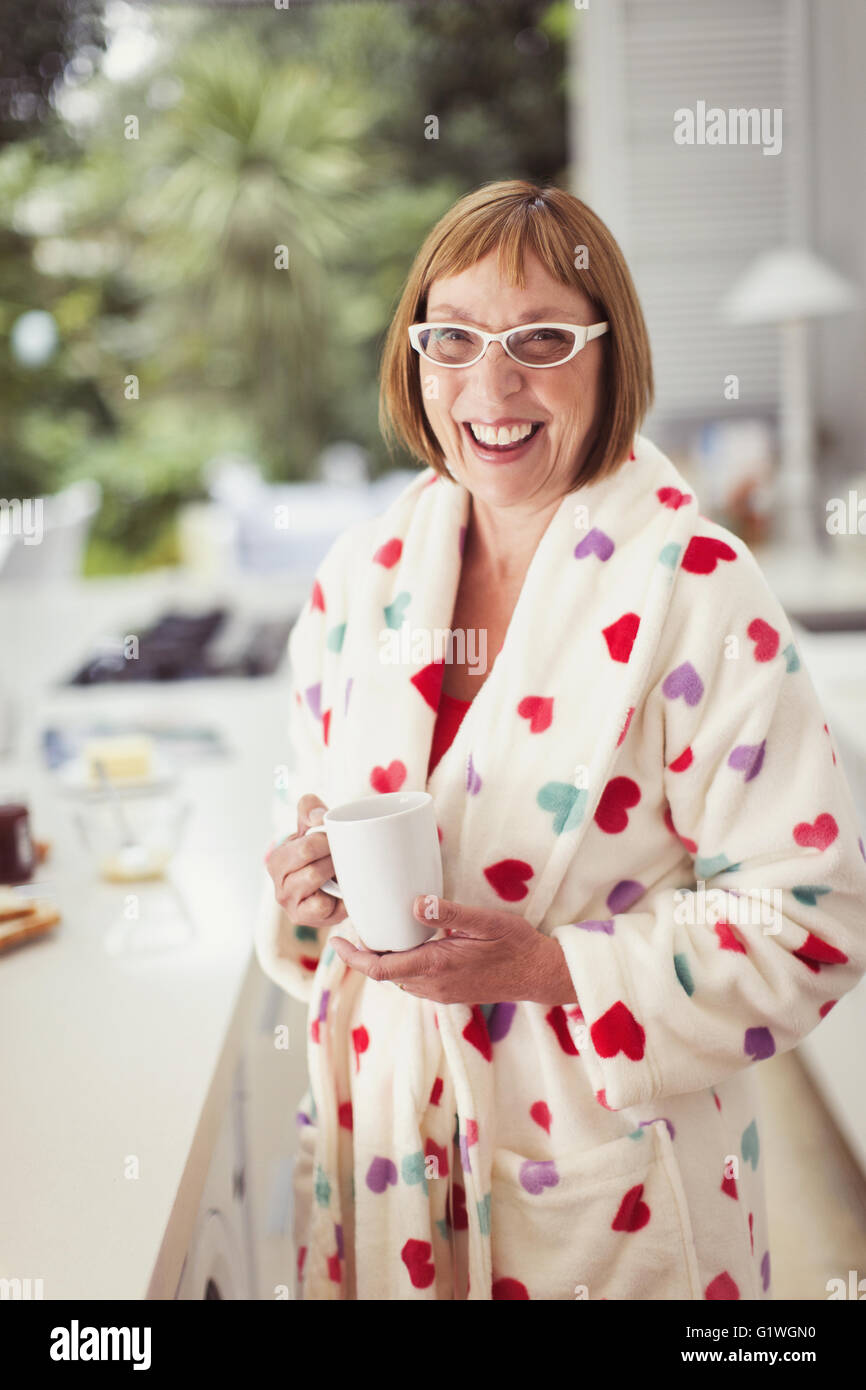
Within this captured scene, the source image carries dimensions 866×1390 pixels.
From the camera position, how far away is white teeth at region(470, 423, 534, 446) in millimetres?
854

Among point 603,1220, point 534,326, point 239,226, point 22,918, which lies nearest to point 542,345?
point 534,326

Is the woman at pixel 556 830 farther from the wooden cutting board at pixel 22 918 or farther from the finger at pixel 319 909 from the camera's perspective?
the wooden cutting board at pixel 22 918

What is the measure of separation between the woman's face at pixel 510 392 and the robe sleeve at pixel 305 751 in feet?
0.54

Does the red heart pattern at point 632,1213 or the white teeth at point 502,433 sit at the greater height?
the white teeth at point 502,433

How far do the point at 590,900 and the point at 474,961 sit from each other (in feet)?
0.38

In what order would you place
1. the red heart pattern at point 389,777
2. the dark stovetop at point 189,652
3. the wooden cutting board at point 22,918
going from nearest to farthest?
the red heart pattern at point 389,777 → the wooden cutting board at point 22,918 → the dark stovetop at point 189,652

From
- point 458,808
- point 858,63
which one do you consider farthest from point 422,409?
point 858,63

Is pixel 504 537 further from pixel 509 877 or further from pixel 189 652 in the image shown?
pixel 189 652

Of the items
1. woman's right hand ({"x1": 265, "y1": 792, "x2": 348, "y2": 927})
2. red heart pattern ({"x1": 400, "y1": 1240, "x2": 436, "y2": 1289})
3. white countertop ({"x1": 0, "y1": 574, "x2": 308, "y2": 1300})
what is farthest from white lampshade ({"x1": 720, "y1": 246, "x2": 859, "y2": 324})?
red heart pattern ({"x1": 400, "y1": 1240, "x2": 436, "y2": 1289})

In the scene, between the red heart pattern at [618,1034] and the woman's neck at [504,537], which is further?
the woman's neck at [504,537]

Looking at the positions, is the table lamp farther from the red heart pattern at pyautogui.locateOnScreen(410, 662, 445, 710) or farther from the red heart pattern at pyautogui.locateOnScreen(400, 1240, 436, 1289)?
the red heart pattern at pyautogui.locateOnScreen(400, 1240, 436, 1289)

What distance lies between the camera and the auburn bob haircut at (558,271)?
0.82 metres

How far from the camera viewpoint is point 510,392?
2.74ft

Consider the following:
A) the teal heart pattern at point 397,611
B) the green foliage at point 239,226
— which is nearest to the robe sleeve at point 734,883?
the teal heart pattern at point 397,611
